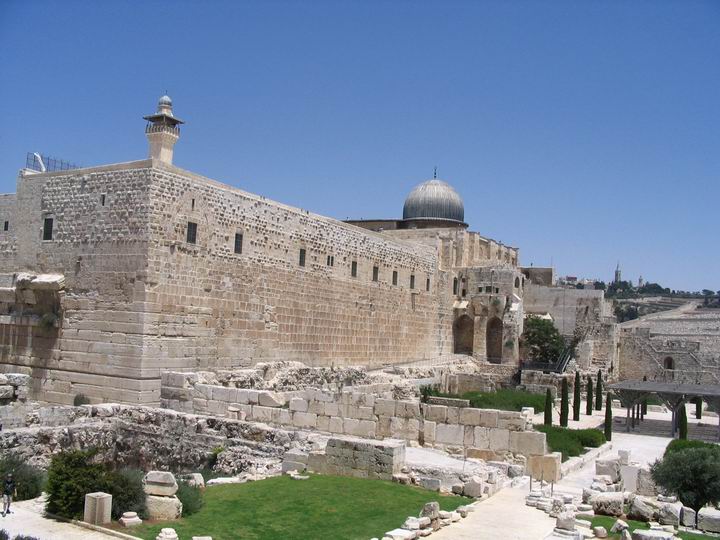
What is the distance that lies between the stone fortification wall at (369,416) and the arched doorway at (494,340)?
63.8 ft

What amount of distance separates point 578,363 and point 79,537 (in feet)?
92.6

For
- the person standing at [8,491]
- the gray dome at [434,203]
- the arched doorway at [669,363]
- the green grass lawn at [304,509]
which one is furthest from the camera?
the gray dome at [434,203]

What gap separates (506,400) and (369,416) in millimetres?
12811

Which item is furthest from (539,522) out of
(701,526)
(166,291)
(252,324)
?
(252,324)

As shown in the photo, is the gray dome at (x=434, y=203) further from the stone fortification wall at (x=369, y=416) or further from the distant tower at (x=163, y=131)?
the stone fortification wall at (x=369, y=416)

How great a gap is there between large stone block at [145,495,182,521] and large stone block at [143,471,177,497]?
0.21 metres

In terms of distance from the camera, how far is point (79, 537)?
804 centimetres

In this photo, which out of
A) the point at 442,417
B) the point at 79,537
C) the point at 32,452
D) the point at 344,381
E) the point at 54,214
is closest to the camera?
the point at 79,537

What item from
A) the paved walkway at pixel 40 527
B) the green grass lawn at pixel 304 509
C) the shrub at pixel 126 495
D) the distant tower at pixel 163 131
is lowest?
the paved walkway at pixel 40 527

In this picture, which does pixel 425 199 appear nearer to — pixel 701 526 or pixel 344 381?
pixel 344 381

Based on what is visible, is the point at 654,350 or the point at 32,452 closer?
the point at 32,452

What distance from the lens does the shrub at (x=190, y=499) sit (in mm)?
9155

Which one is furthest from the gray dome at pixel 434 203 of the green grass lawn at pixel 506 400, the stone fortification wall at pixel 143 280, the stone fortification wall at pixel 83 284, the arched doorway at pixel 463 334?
the stone fortification wall at pixel 83 284

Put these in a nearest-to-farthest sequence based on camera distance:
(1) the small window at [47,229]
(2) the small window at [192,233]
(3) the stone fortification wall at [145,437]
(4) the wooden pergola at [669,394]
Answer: (3) the stone fortification wall at [145,437], (2) the small window at [192,233], (1) the small window at [47,229], (4) the wooden pergola at [669,394]
